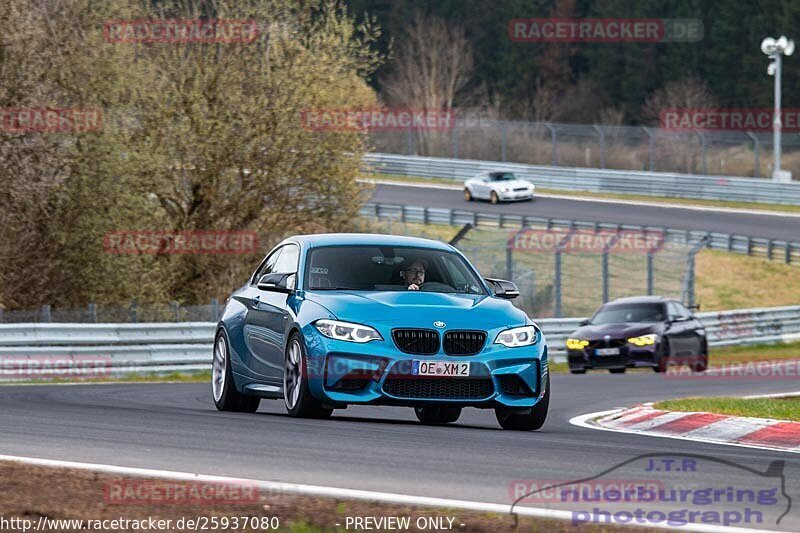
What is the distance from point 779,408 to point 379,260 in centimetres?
483

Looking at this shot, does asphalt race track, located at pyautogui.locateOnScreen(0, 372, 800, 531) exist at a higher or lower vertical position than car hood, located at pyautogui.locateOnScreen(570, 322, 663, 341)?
higher

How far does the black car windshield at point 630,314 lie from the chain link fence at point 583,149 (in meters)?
38.4

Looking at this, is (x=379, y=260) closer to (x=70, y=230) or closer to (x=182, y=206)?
(x=70, y=230)

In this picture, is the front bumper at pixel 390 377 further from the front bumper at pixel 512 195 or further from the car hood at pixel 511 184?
the car hood at pixel 511 184

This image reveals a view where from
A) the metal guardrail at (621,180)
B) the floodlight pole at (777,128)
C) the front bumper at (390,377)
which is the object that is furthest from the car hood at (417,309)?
the floodlight pole at (777,128)

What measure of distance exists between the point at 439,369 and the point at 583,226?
36.4 m

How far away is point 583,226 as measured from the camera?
155 ft

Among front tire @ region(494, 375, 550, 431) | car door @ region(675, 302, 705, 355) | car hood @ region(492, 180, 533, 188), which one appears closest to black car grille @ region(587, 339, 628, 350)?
car door @ region(675, 302, 705, 355)

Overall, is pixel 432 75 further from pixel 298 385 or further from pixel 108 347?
pixel 298 385

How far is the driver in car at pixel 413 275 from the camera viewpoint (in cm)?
1234

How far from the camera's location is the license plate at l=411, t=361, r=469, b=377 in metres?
11.2

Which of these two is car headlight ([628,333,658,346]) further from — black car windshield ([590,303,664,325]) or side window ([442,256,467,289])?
side window ([442,256,467,289])

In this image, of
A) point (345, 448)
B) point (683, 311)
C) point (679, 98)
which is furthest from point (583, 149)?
point (345, 448)

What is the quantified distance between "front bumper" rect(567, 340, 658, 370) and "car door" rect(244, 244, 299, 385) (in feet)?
42.1
